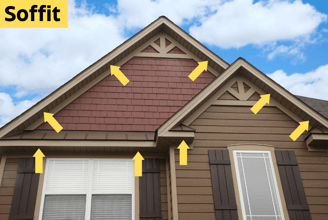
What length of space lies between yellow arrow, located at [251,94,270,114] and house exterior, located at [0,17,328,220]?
99mm

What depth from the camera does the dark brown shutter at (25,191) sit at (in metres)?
5.63

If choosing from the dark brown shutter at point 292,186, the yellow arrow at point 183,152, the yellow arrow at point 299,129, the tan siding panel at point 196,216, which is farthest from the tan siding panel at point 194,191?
the yellow arrow at point 299,129

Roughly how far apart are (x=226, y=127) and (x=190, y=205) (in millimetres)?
2066

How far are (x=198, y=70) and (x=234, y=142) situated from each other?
121 inches

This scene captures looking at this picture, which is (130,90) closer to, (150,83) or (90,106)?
(150,83)

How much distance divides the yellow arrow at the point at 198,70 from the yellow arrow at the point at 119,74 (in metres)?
2.00

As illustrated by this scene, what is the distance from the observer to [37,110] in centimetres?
657

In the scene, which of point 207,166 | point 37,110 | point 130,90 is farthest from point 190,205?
point 37,110

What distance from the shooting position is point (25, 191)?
5852 millimetres

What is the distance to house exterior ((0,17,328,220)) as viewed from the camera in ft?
18.6

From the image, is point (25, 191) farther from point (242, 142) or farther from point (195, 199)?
point (242, 142)

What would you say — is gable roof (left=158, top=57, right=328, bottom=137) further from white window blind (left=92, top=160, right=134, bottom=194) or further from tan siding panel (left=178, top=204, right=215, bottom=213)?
tan siding panel (left=178, top=204, right=215, bottom=213)

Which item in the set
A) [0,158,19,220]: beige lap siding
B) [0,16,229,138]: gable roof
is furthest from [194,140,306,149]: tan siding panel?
[0,158,19,220]: beige lap siding

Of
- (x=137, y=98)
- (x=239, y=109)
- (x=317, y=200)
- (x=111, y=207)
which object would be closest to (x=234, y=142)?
(x=239, y=109)
